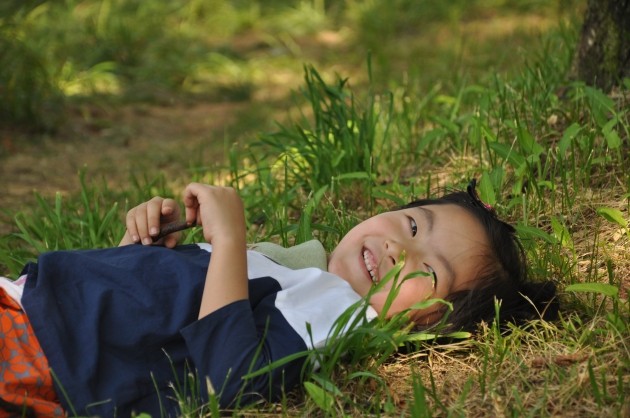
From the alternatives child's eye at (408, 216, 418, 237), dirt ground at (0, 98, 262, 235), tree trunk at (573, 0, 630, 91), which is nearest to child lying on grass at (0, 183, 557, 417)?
child's eye at (408, 216, 418, 237)

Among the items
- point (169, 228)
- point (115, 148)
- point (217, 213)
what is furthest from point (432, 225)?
point (115, 148)

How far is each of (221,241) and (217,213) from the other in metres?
0.09

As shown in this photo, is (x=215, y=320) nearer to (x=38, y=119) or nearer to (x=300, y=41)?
(x=38, y=119)

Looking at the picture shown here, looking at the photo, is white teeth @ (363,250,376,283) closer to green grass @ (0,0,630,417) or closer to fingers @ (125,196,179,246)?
green grass @ (0,0,630,417)

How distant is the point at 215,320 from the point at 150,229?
0.45 metres

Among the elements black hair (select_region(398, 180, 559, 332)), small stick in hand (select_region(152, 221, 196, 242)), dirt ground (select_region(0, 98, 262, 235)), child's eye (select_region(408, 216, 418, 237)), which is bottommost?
dirt ground (select_region(0, 98, 262, 235))

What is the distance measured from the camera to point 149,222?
2.44 meters

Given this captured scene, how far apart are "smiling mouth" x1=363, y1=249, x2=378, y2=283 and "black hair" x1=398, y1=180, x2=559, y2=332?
201 mm

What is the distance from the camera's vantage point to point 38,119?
548 centimetres

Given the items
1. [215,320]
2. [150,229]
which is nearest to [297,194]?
[150,229]

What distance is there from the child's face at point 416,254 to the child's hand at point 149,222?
18.1 inches

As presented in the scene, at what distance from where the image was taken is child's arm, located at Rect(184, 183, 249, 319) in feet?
6.98

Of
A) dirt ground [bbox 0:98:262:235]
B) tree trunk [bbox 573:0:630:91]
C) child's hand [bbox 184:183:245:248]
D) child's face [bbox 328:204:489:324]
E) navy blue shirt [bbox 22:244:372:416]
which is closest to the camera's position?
navy blue shirt [bbox 22:244:372:416]

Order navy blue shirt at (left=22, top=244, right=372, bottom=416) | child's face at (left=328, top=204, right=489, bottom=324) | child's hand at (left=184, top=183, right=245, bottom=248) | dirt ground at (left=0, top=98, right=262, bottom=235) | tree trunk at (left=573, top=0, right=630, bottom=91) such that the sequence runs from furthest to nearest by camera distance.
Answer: dirt ground at (left=0, top=98, right=262, bottom=235) < tree trunk at (left=573, top=0, right=630, bottom=91) < child's face at (left=328, top=204, right=489, bottom=324) < child's hand at (left=184, top=183, right=245, bottom=248) < navy blue shirt at (left=22, top=244, right=372, bottom=416)
